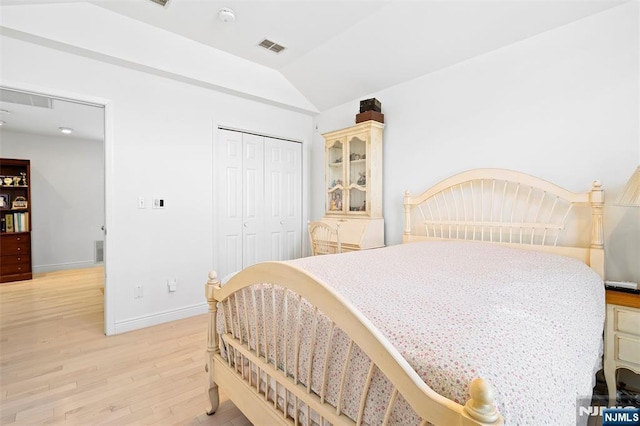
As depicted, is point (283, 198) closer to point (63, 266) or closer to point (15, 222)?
point (15, 222)

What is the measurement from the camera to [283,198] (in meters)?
3.84

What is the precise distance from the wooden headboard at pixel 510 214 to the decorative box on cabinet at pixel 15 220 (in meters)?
5.42

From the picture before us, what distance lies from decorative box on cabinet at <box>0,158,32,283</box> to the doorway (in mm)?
233

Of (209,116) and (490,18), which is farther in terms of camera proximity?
(209,116)

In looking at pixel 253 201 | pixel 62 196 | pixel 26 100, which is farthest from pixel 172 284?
pixel 62 196

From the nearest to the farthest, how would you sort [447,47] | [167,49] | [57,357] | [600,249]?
[600,249]
[57,357]
[447,47]
[167,49]

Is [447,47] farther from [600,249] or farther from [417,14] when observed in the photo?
[600,249]

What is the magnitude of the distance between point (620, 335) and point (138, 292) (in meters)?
3.45

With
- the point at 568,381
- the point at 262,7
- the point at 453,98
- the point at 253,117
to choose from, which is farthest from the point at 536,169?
the point at 253,117

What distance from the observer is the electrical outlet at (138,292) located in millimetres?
2691

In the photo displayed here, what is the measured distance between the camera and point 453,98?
2645mm

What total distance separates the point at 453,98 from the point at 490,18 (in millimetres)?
623

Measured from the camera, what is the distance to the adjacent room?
0.88 metres

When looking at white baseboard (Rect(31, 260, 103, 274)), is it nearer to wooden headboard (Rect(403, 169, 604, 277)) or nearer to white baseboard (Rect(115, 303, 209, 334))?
white baseboard (Rect(115, 303, 209, 334))
